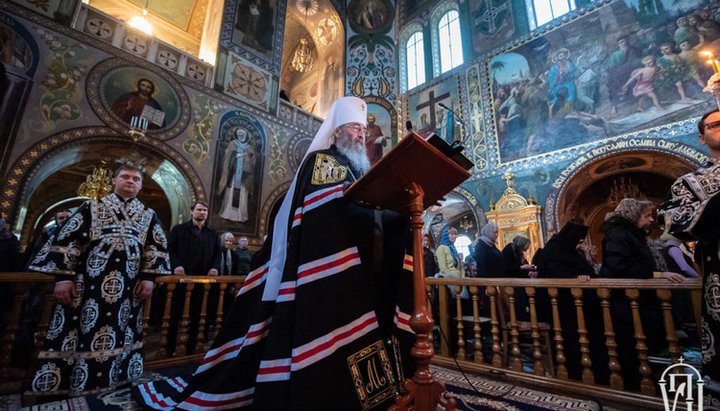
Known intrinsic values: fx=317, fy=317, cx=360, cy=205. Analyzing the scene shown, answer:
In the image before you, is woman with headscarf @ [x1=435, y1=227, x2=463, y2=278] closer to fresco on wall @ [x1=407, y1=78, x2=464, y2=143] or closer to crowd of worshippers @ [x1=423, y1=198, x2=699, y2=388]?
crowd of worshippers @ [x1=423, y1=198, x2=699, y2=388]

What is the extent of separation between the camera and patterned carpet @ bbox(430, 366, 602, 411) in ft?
6.52

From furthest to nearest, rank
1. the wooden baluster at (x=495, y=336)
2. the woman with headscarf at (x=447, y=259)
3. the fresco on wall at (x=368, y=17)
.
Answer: the fresco on wall at (x=368, y=17), the woman with headscarf at (x=447, y=259), the wooden baluster at (x=495, y=336)

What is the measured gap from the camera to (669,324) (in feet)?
6.95

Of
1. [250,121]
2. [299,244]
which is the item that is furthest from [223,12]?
[299,244]

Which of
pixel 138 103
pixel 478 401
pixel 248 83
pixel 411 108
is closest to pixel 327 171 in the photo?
pixel 478 401

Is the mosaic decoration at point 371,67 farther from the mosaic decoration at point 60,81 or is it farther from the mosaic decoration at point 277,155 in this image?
the mosaic decoration at point 60,81

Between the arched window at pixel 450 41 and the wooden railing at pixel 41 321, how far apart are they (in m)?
10.9

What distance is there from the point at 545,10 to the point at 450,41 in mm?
3049

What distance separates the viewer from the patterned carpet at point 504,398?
6.52 ft

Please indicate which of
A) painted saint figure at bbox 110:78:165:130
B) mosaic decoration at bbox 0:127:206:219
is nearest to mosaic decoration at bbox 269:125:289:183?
mosaic decoration at bbox 0:127:206:219

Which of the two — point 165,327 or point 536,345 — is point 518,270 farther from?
point 165,327

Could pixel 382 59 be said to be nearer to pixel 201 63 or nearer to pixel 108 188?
pixel 201 63

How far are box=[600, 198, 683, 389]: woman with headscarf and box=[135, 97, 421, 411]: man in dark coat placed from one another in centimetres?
196

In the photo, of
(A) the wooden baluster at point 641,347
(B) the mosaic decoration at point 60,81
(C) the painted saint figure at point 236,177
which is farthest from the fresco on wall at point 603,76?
(B) the mosaic decoration at point 60,81
